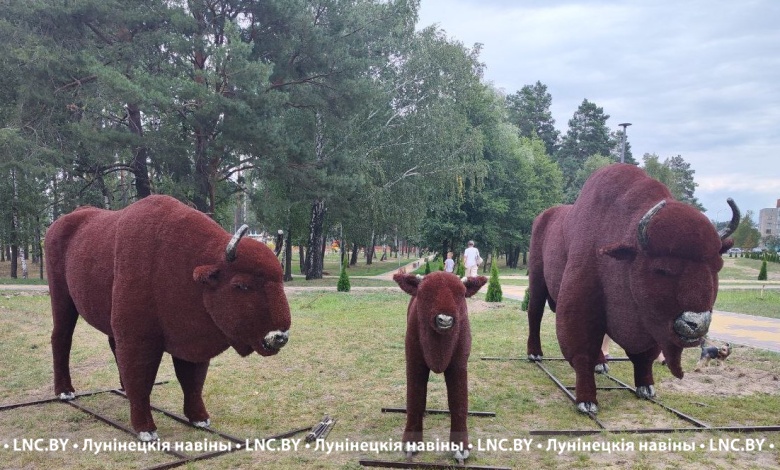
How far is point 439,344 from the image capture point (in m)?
4.30

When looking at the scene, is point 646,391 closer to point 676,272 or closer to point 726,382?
point 726,382

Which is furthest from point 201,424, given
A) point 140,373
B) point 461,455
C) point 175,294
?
point 461,455

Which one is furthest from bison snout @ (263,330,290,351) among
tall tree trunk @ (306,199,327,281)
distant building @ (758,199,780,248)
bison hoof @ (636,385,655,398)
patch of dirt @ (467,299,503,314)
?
distant building @ (758,199,780,248)

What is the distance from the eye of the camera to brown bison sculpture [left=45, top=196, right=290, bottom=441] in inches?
177

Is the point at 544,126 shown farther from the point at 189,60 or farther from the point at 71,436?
the point at 71,436

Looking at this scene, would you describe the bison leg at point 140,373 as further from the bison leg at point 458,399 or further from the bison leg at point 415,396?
the bison leg at point 458,399

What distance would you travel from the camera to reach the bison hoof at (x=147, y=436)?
483cm

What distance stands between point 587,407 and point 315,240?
20.2m

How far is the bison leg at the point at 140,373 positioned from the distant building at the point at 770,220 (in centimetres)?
10472

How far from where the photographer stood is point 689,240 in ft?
15.5

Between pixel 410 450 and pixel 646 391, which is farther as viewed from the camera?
pixel 646 391

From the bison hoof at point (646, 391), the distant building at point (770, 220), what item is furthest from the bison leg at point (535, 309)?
the distant building at point (770, 220)

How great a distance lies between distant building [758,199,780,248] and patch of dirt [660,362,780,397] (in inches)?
3860

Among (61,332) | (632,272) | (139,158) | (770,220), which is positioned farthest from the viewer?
(770,220)
